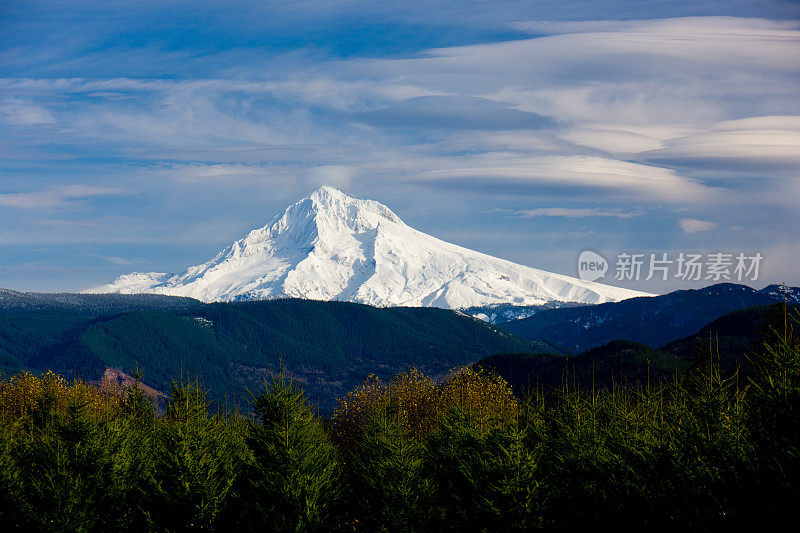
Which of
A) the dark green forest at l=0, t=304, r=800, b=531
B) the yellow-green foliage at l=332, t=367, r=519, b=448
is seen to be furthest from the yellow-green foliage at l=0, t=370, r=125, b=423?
the yellow-green foliage at l=332, t=367, r=519, b=448

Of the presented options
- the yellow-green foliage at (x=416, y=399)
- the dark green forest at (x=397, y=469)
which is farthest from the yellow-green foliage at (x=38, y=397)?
the yellow-green foliage at (x=416, y=399)

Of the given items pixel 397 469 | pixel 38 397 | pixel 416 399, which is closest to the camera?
pixel 397 469

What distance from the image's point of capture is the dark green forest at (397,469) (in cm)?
4300

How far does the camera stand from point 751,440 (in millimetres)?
38906

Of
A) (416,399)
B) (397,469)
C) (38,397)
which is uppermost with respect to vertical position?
(416,399)

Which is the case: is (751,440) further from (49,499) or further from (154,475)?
(49,499)

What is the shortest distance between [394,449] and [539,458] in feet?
35.4

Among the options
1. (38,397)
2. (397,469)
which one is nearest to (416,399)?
(397,469)

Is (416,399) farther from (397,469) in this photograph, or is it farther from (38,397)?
(38,397)

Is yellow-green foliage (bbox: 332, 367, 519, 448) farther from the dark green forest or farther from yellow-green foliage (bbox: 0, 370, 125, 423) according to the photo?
yellow-green foliage (bbox: 0, 370, 125, 423)

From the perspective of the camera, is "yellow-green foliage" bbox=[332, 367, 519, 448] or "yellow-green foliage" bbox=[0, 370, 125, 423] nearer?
"yellow-green foliage" bbox=[332, 367, 519, 448]

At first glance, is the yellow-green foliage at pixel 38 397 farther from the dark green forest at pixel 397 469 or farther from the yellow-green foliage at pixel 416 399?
the yellow-green foliage at pixel 416 399

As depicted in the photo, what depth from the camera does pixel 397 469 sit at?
188 ft

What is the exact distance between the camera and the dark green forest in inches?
1693
